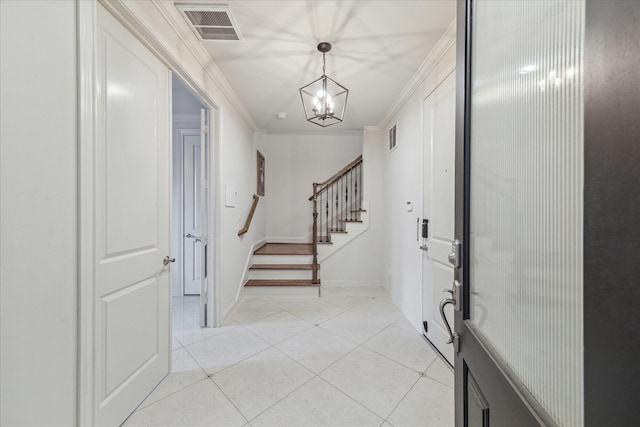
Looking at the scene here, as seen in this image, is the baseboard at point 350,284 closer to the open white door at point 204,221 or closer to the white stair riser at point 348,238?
the white stair riser at point 348,238

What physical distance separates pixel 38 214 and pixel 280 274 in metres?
2.90

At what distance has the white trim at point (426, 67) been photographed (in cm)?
192

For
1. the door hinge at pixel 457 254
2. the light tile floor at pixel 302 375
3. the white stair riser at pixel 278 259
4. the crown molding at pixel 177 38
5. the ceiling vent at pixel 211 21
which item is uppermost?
the ceiling vent at pixel 211 21

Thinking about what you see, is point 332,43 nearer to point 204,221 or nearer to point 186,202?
point 204,221

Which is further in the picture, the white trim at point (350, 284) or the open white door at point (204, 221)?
the white trim at point (350, 284)

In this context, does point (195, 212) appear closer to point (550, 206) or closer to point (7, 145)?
point (7, 145)

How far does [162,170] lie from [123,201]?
0.42m

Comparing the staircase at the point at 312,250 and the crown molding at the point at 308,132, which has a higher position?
the crown molding at the point at 308,132

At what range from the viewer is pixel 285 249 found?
4.20m

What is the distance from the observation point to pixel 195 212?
352cm

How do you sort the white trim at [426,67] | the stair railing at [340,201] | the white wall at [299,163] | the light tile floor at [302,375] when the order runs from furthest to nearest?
the white wall at [299,163] → the stair railing at [340,201] → the white trim at [426,67] → the light tile floor at [302,375]

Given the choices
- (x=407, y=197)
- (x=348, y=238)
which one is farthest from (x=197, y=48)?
(x=348, y=238)

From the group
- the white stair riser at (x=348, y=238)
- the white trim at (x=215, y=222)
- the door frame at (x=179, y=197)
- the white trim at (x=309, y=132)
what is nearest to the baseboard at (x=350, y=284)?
the white stair riser at (x=348, y=238)

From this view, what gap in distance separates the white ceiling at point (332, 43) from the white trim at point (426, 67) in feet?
0.14
